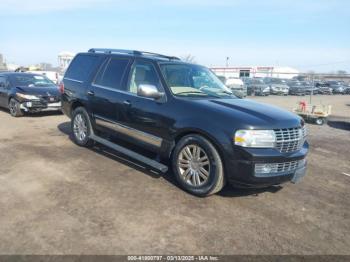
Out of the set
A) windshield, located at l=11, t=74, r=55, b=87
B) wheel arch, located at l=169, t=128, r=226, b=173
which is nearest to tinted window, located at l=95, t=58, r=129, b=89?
wheel arch, located at l=169, t=128, r=226, b=173

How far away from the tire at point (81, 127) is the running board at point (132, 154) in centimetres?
26

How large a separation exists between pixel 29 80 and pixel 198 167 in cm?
937

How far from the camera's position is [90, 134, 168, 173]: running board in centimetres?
501

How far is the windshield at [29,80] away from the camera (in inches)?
459

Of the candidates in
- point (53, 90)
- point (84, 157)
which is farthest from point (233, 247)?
point (53, 90)

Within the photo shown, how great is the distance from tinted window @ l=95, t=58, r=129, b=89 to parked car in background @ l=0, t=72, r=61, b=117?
533 centimetres

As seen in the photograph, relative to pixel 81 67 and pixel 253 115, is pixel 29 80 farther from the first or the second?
pixel 253 115

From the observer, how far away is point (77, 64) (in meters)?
7.28

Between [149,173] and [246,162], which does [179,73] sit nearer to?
[149,173]

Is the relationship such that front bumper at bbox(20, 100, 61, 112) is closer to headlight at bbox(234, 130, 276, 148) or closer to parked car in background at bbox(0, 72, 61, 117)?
parked car in background at bbox(0, 72, 61, 117)

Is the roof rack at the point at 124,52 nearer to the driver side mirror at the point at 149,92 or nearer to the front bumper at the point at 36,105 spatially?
the driver side mirror at the point at 149,92

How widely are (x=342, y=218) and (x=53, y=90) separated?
985cm

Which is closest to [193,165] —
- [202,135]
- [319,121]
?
[202,135]

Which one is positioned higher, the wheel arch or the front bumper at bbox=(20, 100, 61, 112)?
the wheel arch
